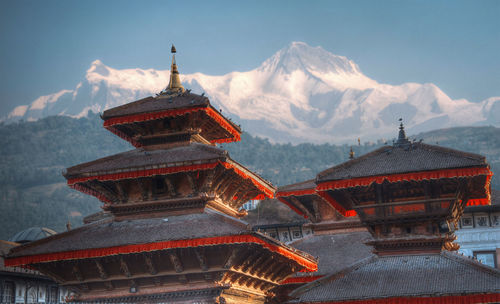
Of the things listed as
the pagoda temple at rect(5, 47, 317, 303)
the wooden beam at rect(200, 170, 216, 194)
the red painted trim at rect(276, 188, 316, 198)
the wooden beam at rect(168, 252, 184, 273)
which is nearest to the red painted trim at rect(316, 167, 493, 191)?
the pagoda temple at rect(5, 47, 317, 303)

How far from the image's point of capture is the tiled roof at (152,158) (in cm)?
2138

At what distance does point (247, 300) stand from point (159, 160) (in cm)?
554

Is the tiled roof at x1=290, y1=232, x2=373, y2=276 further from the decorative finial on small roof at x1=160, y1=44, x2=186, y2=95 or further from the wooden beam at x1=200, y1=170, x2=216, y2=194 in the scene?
the decorative finial on small roof at x1=160, y1=44, x2=186, y2=95

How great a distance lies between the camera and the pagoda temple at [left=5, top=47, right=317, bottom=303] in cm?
1984

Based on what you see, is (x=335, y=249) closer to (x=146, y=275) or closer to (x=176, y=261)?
(x=176, y=261)

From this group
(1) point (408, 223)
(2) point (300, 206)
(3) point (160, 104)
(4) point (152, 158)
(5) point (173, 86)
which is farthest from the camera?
(2) point (300, 206)

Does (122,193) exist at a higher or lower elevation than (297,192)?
lower

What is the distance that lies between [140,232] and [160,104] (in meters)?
5.05

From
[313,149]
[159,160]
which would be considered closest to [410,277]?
[159,160]

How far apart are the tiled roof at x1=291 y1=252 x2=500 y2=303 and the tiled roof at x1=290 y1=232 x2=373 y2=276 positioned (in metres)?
5.26

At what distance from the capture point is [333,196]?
72.6 feet

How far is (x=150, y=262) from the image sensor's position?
20.1 metres

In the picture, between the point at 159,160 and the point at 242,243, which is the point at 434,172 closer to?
the point at 242,243

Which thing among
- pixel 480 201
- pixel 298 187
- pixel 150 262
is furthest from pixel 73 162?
pixel 150 262
